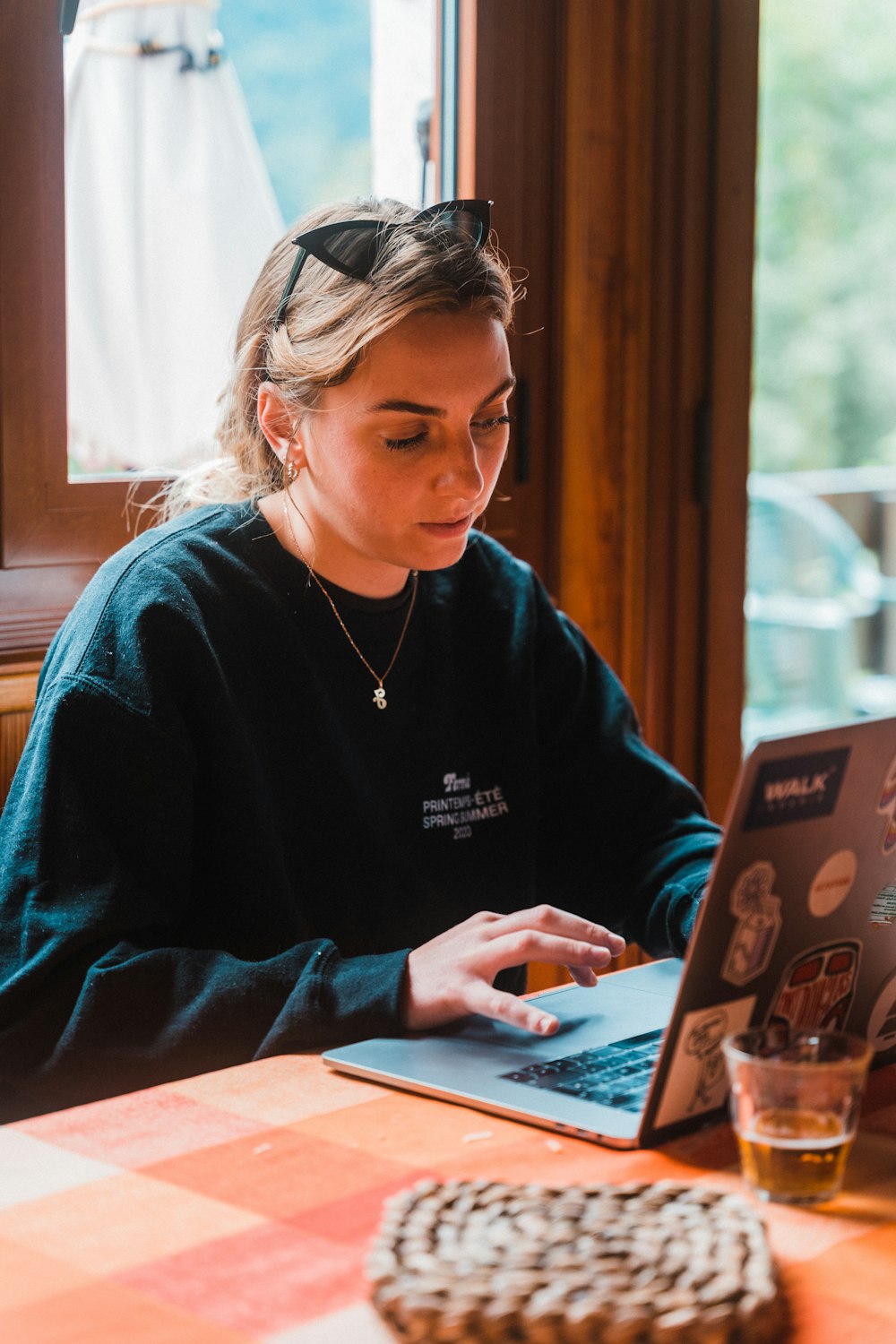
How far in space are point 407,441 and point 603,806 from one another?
48cm

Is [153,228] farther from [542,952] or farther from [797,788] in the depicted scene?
[797,788]

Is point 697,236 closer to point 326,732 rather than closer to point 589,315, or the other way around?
point 589,315

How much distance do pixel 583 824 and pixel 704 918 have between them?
2.75 ft

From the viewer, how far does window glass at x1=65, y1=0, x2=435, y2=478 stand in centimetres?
174

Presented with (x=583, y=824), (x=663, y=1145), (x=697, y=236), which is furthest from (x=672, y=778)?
(x=697, y=236)

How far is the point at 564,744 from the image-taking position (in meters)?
1.68

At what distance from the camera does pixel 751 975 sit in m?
0.88

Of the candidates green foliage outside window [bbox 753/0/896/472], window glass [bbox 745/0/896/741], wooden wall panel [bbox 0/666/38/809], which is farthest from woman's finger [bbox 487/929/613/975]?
window glass [bbox 745/0/896/741]

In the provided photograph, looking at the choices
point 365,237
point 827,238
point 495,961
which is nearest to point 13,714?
point 365,237

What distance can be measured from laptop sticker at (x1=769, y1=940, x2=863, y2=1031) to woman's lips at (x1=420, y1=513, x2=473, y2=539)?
0.61 m

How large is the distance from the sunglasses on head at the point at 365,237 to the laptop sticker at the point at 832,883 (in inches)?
29.3

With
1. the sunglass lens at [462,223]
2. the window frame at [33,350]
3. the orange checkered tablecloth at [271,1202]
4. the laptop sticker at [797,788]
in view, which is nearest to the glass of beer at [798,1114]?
the orange checkered tablecloth at [271,1202]

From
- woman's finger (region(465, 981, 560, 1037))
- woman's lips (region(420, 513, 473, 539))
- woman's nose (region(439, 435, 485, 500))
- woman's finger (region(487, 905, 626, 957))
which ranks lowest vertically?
woman's finger (region(465, 981, 560, 1037))

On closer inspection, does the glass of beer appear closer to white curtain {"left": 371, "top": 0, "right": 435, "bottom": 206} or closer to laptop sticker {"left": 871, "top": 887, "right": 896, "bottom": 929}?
laptop sticker {"left": 871, "top": 887, "right": 896, "bottom": 929}
